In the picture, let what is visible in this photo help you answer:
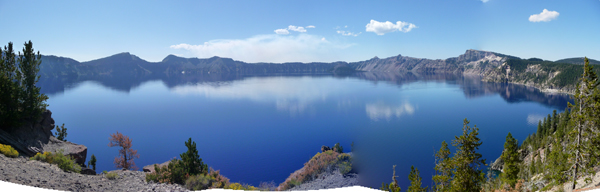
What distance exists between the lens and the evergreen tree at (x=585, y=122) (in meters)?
16.3

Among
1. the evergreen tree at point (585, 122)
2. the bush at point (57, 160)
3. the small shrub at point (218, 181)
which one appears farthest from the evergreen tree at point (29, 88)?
the evergreen tree at point (585, 122)

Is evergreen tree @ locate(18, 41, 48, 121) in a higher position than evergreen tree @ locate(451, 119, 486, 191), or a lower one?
higher

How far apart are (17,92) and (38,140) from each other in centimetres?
484

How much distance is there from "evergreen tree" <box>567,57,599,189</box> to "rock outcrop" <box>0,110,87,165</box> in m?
39.6

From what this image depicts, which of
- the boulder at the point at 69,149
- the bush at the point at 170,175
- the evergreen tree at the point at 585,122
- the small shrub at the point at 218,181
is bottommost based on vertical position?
the small shrub at the point at 218,181

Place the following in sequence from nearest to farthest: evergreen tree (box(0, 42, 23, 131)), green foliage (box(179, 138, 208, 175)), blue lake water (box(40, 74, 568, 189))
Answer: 1. evergreen tree (box(0, 42, 23, 131))
2. green foliage (box(179, 138, 208, 175))
3. blue lake water (box(40, 74, 568, 189))

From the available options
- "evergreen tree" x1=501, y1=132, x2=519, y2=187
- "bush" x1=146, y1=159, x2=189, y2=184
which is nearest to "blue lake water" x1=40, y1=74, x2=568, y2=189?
"evergreen tree" x1=501, y1=132, x2=519, y2=187

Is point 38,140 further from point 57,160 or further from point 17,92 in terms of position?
point 57,160

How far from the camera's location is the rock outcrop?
21856 mm

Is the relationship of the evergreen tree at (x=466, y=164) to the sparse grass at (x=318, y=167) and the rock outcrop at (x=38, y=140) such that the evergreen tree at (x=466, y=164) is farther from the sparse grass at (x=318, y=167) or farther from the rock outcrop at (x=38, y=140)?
the rock outcrop at (x=38, y=140)

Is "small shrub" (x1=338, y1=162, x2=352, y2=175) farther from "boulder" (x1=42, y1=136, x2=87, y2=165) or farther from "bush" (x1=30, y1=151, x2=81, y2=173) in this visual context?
"bush" (x1=30, y1=151, x2=81, y2=173)

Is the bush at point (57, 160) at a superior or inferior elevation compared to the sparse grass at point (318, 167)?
superior

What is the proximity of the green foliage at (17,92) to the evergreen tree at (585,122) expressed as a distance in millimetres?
42991

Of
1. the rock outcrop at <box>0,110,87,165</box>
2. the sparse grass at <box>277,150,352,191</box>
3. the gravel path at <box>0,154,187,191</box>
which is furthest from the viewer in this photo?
the sparse grass at <box>277,150,352,191</box>
